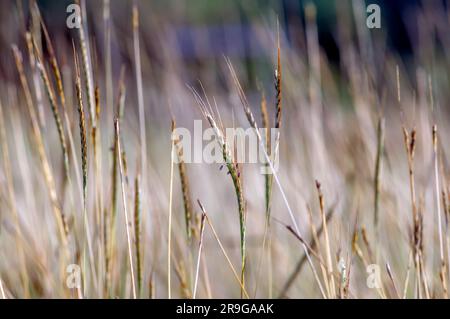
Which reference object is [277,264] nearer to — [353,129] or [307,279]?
[307,279]

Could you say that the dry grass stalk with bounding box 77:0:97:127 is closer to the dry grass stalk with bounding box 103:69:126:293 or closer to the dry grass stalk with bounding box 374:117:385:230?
the dry grass stalk with bounding box 103:69:126:293

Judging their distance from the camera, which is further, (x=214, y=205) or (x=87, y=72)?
(x=214, y=205)

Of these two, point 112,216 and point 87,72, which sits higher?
point 87,72

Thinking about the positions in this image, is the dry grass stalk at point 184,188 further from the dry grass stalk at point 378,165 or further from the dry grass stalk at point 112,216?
the dry grass stalk at point 378,165

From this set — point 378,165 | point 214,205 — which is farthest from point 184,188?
point 214,205

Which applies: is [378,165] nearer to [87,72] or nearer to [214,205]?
[87,72]

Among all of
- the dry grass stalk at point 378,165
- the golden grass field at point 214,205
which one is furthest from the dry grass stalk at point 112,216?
the dry grass stalk at point 378,165

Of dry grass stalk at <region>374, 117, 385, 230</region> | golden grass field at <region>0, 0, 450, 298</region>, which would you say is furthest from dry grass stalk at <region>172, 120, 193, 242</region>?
dry grass stalk at <region>374, 117, 385, 230</region>

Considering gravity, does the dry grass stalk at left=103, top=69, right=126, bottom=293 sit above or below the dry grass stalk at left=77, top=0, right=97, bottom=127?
below

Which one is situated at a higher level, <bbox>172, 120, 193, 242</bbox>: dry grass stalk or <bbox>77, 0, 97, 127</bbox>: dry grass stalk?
<bbox>77, 0, 97, 127</bbox>: dry grass stalk

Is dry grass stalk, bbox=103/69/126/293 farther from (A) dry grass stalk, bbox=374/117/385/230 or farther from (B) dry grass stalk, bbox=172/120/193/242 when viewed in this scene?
(A) dry grass stalk, bbox=374/117/385/230
